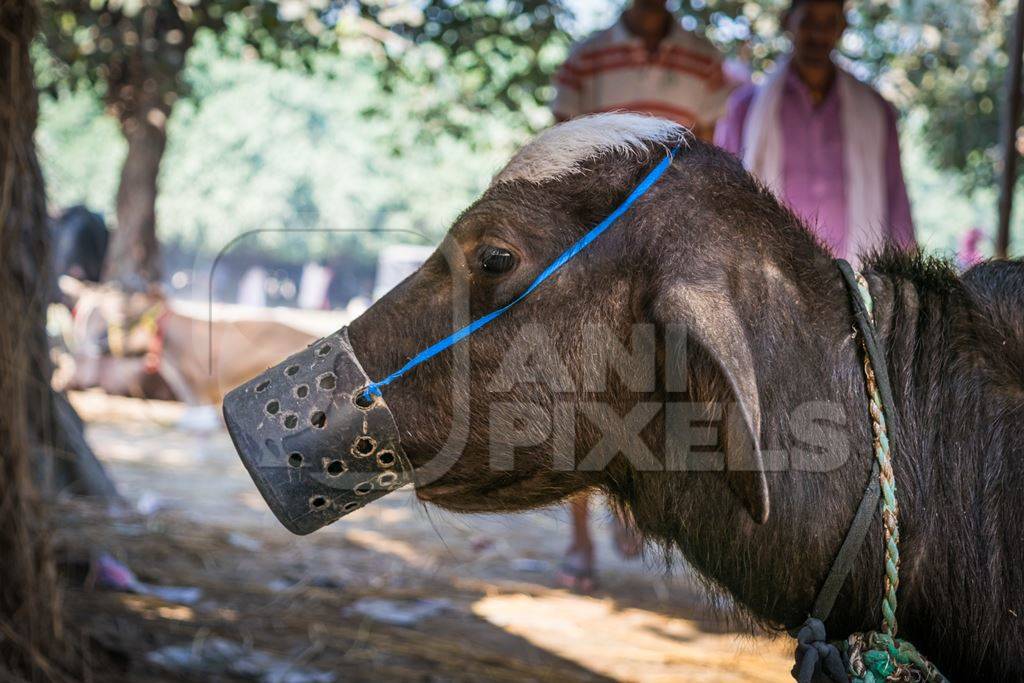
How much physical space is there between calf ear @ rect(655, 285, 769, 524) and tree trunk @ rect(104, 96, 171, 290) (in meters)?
11.2

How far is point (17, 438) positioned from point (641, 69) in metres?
3.31

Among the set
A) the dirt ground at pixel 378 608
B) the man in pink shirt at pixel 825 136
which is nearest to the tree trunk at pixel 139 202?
the dirt ground at pixel 378 608

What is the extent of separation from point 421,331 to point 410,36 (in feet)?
12.8

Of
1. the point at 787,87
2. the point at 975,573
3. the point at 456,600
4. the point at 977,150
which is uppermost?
the point at 977,150

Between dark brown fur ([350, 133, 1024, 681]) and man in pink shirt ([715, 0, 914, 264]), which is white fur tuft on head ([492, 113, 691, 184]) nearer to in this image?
dark brown fur ([350, 133, 1024, 681])

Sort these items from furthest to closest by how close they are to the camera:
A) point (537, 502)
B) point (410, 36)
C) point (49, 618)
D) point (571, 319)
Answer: point (410, 36) < point (49, 618) < point (537, 502) < point (571, 319)

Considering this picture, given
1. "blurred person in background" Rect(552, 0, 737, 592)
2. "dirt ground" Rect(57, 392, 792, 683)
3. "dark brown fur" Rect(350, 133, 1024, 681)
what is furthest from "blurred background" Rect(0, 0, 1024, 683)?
"blurred person in background" Rect(552, 0, 737, 592)

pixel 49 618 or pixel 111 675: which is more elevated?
A: pixel 49 618

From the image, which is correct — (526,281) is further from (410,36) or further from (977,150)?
(977,150)

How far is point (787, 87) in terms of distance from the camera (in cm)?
439

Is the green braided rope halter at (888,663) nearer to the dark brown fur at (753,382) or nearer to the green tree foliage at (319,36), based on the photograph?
the dark brown fur at (753,382)

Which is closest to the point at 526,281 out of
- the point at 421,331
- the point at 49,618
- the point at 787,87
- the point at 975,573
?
the point at 421,331

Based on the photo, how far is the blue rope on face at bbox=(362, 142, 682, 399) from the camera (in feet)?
6.76

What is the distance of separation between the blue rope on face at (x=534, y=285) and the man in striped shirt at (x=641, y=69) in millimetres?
2789
